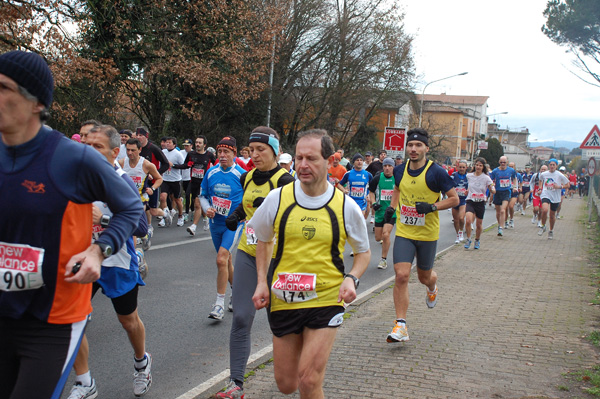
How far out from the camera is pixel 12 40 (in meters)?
13.5

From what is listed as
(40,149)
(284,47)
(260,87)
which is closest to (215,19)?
(260,87)

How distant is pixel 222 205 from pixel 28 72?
4454 mm

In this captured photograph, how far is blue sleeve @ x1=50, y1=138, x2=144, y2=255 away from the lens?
250 centimetres

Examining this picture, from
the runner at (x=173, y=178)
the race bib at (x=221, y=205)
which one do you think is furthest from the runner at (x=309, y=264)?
the runner at (x=173, y=178)

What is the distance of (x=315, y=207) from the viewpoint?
3.61 meters

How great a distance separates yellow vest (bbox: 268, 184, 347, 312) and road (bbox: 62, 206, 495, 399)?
1.67 metres

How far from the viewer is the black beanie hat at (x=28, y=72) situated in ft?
7.86

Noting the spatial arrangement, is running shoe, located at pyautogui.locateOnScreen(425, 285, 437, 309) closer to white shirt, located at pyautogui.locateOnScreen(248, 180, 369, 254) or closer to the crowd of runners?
the crowd of runners

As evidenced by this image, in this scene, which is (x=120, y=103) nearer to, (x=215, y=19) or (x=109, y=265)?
(x=215, y=19)

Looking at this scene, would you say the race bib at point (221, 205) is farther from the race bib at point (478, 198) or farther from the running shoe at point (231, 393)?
the race bib at point (478, 198)

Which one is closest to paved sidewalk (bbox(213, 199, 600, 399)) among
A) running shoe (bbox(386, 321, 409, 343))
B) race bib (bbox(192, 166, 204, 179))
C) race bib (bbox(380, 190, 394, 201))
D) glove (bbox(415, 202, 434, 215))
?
running shoe (bbox(386, 321, 409, 343))

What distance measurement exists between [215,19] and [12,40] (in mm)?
7893

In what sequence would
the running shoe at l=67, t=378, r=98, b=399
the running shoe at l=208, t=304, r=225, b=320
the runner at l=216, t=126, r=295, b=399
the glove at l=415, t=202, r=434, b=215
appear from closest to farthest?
the running shoe at l=67, t=378, r=98, b=399
the runner at l=216, t=126, r=295, b=399
the glove at l=415, t=202, r=434, b=215
the running shoe at l=208, t=304, r=225, b=320

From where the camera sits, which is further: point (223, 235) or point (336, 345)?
point (223, 235)
